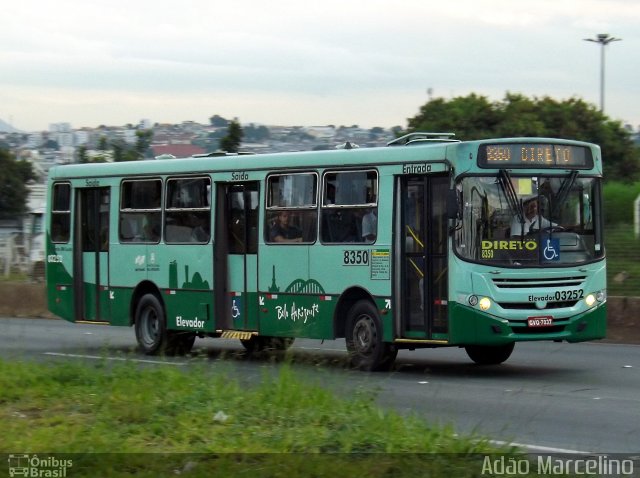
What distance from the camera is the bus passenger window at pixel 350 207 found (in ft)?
51.4

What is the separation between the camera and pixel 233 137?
39281 mm

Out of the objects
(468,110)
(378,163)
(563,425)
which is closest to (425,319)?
(378,163)

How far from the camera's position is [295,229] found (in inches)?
662

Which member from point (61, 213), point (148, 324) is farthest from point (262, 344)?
point (61, 213)

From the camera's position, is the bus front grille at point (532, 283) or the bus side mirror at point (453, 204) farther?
the bus front grille at point (532, 283)

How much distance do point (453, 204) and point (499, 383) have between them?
7.05 feet

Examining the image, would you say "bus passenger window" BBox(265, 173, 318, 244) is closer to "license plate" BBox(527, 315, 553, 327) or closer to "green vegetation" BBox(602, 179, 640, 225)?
"license plate" BBox(527, 315, 553, 327)

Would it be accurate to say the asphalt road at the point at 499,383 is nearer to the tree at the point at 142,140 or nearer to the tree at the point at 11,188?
the tree at the point at 142,140

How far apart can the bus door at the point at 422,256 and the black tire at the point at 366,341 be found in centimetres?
40

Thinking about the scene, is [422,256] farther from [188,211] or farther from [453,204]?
[188,211]

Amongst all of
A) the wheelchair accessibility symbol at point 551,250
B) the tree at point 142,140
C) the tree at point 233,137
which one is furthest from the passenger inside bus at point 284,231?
the tree at point 142,140

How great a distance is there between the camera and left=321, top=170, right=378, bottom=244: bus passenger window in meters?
15.7

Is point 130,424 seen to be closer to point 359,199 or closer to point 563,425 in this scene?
point 563,425

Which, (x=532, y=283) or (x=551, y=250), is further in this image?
(x=551, y=250)
